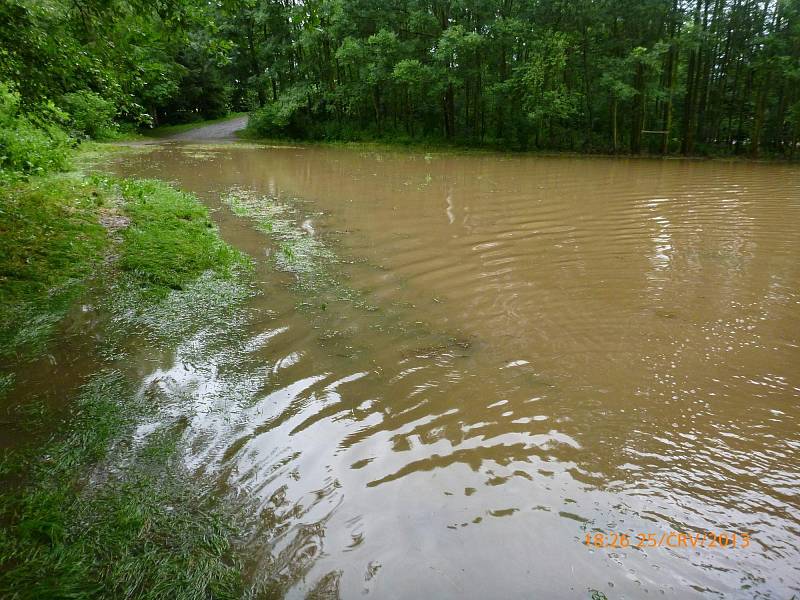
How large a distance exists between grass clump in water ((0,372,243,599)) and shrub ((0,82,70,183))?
22.1 feet

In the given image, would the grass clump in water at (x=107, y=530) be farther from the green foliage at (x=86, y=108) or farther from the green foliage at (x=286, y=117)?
the green foliage at (x=286, y=117)

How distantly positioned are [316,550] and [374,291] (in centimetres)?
377

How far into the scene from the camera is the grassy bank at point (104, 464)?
2275 millimetres

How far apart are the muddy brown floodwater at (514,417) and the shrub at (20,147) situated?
4398mm

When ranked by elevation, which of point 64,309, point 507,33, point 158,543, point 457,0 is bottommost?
point 158,543

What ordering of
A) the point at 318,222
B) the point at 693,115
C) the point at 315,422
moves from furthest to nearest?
the point at 693,115, the point at 318,222, the point at 315,422

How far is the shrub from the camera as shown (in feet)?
29.3

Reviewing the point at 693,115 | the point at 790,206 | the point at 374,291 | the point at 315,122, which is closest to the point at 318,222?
the point at 374,291

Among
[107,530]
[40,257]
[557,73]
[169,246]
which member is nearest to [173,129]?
[557,73]

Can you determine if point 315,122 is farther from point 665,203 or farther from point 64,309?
point 64,309

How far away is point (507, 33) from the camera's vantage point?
77.0 feet

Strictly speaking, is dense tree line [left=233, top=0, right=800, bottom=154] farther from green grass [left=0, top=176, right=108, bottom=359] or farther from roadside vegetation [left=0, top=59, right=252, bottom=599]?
roadside vegetation [left=0, top=59, right=252, bottom=599]
